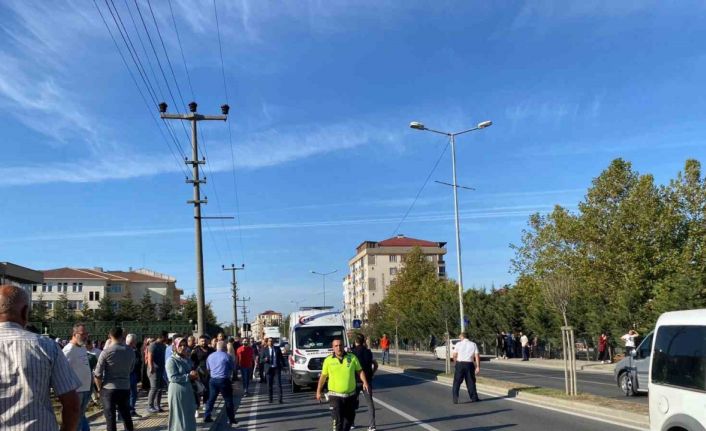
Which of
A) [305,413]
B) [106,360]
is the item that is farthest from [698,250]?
[106,360]

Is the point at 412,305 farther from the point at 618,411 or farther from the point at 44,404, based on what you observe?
the point at 44,404

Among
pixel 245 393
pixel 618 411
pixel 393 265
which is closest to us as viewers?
pixel 618 411

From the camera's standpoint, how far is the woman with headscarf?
893 centimetres

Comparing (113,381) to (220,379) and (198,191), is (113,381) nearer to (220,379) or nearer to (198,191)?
(220,379)

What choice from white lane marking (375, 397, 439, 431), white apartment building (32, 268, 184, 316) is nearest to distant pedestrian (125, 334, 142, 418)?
white lane marking (375, 397, 439, 431)

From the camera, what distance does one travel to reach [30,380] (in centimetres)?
335

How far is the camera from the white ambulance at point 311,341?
2073cm

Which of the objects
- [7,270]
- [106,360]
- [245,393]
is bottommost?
[245,393]

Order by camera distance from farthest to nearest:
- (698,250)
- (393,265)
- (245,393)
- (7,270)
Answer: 1. (393,265)
2. (698,250)
3. (7,270)
4. (245,393)

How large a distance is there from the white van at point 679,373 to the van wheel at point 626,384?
10.6 meters

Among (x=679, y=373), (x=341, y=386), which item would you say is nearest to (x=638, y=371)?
(x=341, y=386)

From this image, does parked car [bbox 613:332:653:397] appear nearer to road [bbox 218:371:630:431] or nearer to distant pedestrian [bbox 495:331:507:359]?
road [bbox 218:371:630:431]

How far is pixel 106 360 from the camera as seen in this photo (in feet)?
32.2

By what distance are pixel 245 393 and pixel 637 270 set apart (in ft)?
78.7
